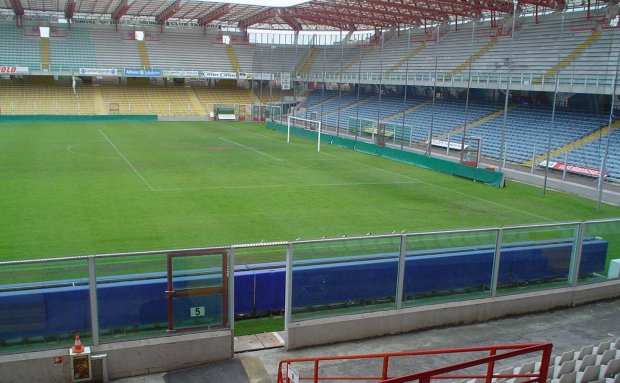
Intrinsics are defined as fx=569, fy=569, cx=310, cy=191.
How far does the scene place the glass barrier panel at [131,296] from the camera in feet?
27.2

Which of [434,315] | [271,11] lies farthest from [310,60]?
[434,315]

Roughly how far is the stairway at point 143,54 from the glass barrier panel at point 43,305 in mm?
63774

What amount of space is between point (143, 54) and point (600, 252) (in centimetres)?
6579

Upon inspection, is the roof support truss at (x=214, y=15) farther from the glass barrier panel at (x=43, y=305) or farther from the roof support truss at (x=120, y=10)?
the glass barrier panel at (x=43, y=305)

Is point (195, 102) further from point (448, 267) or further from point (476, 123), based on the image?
point (448, 267)

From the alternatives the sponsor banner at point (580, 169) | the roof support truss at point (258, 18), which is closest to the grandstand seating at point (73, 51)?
the roof support truss at point (258, 18)

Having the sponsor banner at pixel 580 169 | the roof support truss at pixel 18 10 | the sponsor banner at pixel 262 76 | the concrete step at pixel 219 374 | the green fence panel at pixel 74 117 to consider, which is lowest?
the green fence panel at pixel 74 117

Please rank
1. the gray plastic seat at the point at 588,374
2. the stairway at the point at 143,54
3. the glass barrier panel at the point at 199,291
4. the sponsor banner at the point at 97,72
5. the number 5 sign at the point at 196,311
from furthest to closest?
the stairway at the point at 143,54 → the sponsor banner at the point at 97,72 → the number 5 sign at the point at 196,311 → the glass barrier panel at the point at 199,291 → the gray plastic seat at the point at 588,374

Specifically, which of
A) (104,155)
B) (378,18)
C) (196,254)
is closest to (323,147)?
(104,155)

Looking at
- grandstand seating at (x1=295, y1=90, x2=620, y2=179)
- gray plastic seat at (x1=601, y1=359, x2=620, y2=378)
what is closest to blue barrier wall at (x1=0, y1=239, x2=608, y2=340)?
gray plastic seat at (x1=601, y1=359, x2=620, y2=378)

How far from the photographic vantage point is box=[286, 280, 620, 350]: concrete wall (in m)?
9.27

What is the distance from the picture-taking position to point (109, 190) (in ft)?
76.6

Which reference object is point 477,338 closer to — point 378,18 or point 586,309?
point 586,309

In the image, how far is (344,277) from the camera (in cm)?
973
